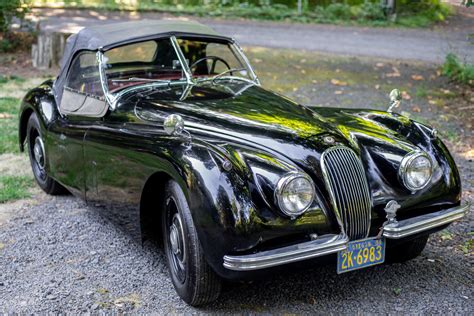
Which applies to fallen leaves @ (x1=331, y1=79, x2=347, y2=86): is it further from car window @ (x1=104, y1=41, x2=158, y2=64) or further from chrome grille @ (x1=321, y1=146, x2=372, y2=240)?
chrome grille @ (x1=321, y1=146, x2=372, y2=240)

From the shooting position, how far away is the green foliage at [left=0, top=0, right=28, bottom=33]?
11.9m

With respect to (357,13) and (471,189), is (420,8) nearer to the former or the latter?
(357,13)

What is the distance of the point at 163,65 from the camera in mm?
4914

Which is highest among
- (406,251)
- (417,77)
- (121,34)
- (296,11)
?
(121,34)

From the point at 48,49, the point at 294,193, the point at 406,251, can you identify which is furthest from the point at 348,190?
the point at 48,49

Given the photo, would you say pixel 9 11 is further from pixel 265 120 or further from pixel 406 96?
pixel 265 120

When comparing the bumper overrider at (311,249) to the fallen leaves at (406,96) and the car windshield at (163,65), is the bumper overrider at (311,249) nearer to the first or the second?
the car windshield at (163,65)

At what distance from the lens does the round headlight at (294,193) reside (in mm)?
3232

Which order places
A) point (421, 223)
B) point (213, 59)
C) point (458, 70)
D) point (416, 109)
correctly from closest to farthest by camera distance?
point (421, 223), point (213, 59), point (416, 109), point (458, 70)

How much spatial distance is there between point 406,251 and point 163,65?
8.03ft

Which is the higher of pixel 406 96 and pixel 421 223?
pixel 421 223

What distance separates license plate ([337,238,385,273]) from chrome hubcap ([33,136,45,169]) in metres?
3.39

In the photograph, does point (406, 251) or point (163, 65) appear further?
point (163, 65)

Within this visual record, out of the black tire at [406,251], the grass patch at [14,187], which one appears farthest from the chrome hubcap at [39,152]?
the black tire at [406,251]
